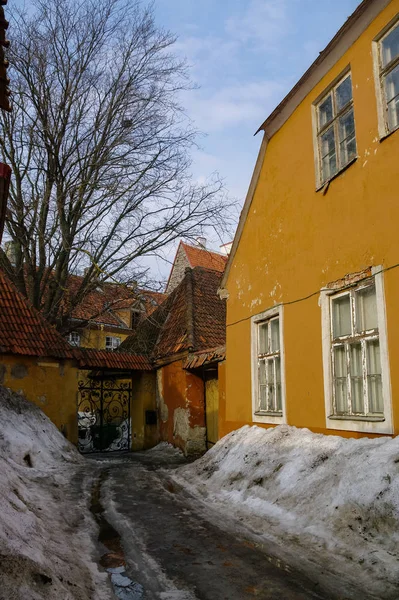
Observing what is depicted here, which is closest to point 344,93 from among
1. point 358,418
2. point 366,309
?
point 366,309

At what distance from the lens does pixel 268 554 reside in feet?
15.4

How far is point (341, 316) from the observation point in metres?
6.81

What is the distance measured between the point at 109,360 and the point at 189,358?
304 cm

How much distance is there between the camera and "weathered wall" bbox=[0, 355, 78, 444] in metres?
11.9

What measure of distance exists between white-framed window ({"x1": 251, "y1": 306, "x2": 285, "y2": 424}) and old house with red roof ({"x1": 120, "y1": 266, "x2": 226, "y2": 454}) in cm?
202

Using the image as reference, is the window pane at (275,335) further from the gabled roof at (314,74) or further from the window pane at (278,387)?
the gabled roof at (314,74)

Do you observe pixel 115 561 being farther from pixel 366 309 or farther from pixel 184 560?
pixel 366 309

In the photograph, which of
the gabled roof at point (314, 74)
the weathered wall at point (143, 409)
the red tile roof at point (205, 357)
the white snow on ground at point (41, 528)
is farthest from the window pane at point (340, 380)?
→ the weathered wall at point (143, 409)

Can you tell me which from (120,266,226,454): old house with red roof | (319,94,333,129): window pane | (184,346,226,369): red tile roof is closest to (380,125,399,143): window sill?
(319,94,333,129): window pane

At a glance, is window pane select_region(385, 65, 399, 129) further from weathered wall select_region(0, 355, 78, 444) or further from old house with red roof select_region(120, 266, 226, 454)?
weathered wall select_region(0, 355, 78, 444)

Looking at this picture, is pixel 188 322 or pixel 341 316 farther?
pixel 188 322

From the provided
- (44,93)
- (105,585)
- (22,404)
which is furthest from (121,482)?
(44,93)

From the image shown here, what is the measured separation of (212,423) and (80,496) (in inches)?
257

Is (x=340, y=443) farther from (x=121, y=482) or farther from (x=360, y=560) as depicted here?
(x=121, y=482)
